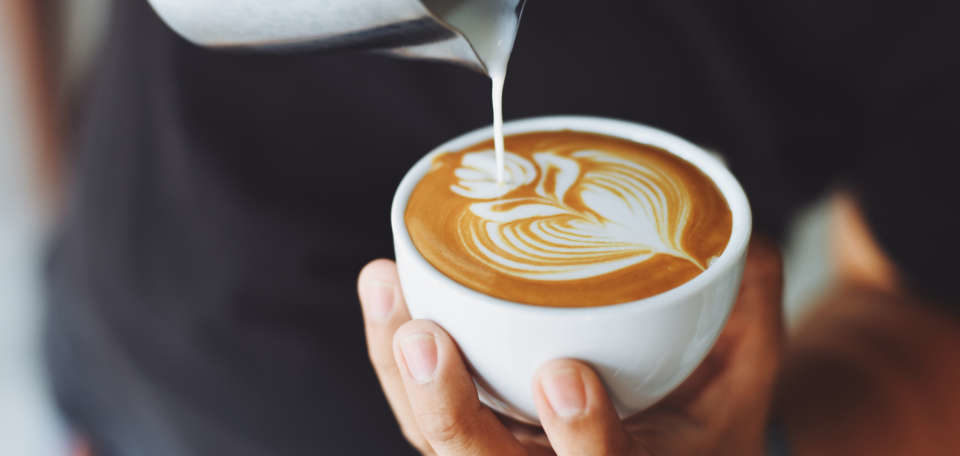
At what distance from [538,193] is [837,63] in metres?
0.73

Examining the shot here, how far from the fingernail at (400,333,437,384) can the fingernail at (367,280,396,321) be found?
0.29 ft

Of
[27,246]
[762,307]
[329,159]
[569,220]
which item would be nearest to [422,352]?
[569,220]

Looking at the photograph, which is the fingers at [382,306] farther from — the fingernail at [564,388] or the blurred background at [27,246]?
the blurred background at [27,246]

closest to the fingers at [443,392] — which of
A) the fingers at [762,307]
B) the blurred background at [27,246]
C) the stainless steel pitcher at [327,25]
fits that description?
the stainless steel pitcher at [327,25]

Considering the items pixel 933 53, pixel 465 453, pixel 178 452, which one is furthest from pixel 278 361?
pixel 933 53

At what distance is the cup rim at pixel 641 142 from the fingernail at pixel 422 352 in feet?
0.17

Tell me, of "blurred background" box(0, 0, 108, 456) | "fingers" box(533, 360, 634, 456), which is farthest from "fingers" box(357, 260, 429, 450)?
"blurred background" box(0, 0, 108, 456)

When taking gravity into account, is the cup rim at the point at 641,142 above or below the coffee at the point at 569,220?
above

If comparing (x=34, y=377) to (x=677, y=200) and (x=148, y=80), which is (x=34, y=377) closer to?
(x=148, y=80)

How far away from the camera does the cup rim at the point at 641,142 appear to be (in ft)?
1.70

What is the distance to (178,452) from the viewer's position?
107cm

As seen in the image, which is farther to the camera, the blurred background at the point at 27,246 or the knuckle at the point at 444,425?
the blurred background at the point at 27,246

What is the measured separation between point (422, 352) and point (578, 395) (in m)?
0.12

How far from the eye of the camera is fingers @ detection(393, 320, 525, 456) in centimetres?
56
